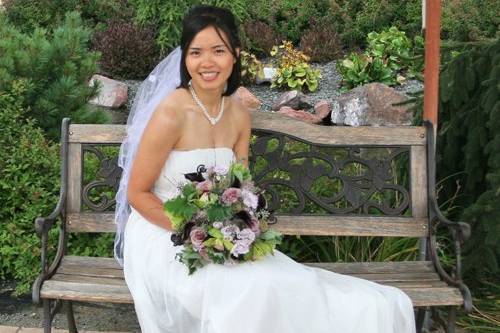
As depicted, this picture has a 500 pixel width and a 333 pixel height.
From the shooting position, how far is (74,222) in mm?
3676

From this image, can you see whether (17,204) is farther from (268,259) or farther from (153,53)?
(153,53)

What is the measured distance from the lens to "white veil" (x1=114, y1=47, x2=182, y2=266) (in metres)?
3.45

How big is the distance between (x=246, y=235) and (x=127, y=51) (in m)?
6.16

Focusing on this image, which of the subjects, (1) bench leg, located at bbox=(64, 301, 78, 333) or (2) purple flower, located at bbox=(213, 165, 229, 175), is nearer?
(2) purple flower, located at bbox=(213, 165, 229, 175)

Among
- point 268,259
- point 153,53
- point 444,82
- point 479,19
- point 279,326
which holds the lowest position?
point 279,326

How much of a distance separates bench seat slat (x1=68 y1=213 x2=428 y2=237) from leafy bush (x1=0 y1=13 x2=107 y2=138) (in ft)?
4.27

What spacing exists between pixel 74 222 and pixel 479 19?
6.94m

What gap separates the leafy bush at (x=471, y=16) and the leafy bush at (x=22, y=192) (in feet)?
19.9

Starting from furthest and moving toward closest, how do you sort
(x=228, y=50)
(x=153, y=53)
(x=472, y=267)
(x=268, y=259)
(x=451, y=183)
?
(x=153, y=53) < (x=451, y=183) < (x=472, y=267) < (x=228, y=50) < (x=268, y=259)

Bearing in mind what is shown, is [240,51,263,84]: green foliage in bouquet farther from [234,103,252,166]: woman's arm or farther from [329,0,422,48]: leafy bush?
[234,103,252,166]: woman's arm

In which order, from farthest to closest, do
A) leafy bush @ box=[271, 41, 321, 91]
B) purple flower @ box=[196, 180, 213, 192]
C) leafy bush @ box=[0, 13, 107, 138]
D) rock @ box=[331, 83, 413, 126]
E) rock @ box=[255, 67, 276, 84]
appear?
rock @ box=[255, 67, 276, 84], leafy bush @ box=[271, 41, 321, 91], rock @ box=[331, 83, 413, 126], leafy bush @ box=[0, 13, 107, 138], purple flower @ box=[196, 180, 213, 192]

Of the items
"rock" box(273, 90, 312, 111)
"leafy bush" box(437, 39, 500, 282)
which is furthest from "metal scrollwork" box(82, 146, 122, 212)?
"rock" box(273, 90, 312, 111)

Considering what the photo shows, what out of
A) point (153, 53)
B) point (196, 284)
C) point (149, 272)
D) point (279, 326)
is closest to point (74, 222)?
point (149, 272)

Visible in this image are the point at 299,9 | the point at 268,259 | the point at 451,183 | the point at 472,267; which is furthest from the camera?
the point at 299,9
